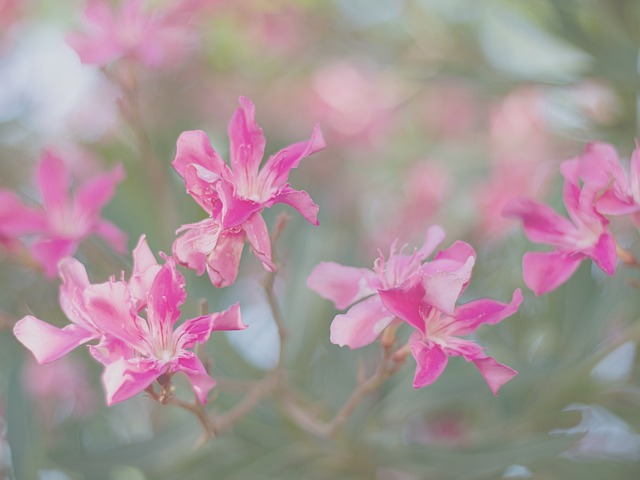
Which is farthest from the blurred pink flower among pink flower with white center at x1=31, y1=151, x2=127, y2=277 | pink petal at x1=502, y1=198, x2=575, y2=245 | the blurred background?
pink petal at x1=502, y1=198, x2=575, y2=245

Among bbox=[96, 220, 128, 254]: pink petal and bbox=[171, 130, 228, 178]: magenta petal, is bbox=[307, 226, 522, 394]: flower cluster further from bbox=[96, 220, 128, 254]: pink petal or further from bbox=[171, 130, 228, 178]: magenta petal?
bbox=[96, 220, 128, 254]: pink petal

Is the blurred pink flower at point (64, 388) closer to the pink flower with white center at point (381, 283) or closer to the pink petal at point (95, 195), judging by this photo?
the pink petal at point (95, 195)

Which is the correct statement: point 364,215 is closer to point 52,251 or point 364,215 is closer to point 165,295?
point 52,251

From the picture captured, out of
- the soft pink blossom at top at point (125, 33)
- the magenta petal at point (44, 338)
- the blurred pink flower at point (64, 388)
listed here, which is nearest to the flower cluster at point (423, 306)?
the magenta petal at point (44, 338)

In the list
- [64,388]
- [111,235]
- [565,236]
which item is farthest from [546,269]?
[64,388]

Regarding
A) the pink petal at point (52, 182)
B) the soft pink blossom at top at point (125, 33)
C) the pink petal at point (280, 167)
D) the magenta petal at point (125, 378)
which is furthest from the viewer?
the soft pink blossom at top at point (125, 33)

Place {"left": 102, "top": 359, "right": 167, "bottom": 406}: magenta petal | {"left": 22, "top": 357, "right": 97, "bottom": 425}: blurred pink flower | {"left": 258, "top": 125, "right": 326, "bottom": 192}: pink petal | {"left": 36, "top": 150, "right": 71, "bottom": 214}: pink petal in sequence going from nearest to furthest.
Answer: {"left": 102, "top": 359, "right": 167, "bottom": 406}: magenta petal
{"left": 258, "top": 125, "right": 326, "bottom": 192}: pink petal
{"left": 36, "top": 150, "right": 71, "bottom": 214}: pink petal
{"left": 22, "top": 357, "right": 97, "bottom": 425}: blurred pink flower

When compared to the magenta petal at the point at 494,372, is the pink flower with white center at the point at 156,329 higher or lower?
higher

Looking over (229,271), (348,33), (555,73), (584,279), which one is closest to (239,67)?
(348,33)

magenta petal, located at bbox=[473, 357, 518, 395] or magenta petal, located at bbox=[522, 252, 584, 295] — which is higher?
magenta petal, located at bbox=[522, 252, 584, 295]

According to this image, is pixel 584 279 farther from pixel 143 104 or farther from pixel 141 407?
pixel 143 104
